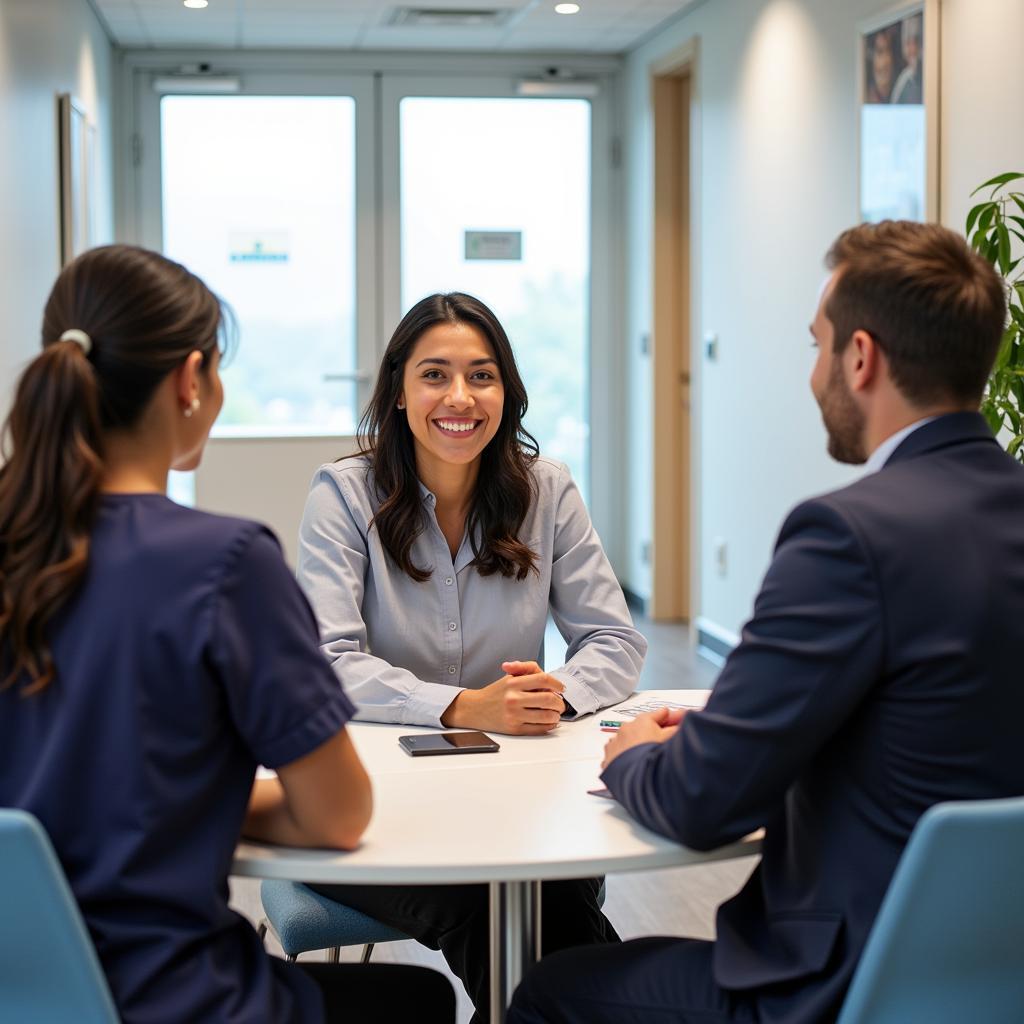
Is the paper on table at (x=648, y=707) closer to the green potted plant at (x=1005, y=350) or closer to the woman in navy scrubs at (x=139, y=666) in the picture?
the woman in navy scrubs at (x=139, y=666)

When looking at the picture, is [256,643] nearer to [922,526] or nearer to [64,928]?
[64,928]

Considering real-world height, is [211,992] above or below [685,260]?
below

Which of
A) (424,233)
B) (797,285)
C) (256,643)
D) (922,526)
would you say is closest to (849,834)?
(922,526)

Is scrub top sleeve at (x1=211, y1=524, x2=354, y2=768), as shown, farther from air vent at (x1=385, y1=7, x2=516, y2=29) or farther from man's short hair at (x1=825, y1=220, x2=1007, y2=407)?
air vent at (x1=385, y1=7, x2=516, y2=29)

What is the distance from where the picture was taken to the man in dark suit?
1.35 metres

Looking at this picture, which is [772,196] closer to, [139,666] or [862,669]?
[862,669]

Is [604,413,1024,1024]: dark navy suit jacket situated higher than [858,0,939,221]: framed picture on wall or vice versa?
[858,0,939,221]: framed picture on wall

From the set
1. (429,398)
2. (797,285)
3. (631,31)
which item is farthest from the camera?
(631,31)

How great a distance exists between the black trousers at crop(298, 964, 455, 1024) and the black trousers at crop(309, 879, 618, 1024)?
33 centimetres

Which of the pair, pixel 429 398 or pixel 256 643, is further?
pixel 429 398

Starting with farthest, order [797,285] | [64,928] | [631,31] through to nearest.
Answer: [631,31]
[797,285]
[64,928]

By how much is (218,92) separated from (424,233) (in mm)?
1264

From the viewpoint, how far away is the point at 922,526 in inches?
53.7

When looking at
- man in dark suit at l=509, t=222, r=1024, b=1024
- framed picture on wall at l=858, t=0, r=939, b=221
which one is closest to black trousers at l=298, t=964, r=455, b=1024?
man in dark suit at l=509, t=222, r=1024, b=1024
